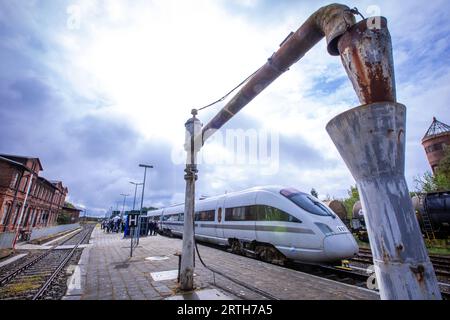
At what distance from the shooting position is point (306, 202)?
7766mm

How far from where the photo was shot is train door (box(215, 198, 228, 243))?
459 inches

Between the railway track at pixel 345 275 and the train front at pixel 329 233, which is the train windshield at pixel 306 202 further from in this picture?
the railway track at pixel 345 275

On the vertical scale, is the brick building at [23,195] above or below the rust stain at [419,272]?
above

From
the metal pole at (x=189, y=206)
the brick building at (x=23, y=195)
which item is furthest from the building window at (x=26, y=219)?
the metal pole at (x=189, y=206)

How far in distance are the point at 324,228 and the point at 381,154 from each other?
5.90 meters

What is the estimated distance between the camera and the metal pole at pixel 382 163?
155 centimetres

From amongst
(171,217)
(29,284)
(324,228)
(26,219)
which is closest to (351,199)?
(171,217)

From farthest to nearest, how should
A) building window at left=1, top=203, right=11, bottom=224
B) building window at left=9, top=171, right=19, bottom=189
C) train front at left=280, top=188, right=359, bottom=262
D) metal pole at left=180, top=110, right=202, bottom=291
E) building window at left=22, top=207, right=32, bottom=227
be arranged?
1. building window at left=22, top=207, right=32, bottom=227
2. building window at left=9, top=171, right=19, bottom=189
3. building window at left=1, top=203, right=11, bottom=224
4. train front at left=280, top=188, right=359, bottom=262
5. metal pole at left=180, top=110, right=202, bottom=291

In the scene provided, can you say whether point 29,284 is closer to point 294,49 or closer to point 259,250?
point 259,250

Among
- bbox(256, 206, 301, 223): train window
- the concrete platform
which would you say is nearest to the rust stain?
the concrete platform

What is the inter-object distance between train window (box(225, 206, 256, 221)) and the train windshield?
1.74m

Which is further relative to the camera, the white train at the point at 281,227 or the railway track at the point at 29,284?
the white train at the point at 281,227

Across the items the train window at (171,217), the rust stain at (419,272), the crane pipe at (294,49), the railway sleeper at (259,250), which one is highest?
the crane pipe at (294,49)

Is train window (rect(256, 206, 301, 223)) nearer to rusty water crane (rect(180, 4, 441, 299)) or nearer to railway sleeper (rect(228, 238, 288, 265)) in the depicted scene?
railway sleeper (rect(228, 238, 288, 265))
